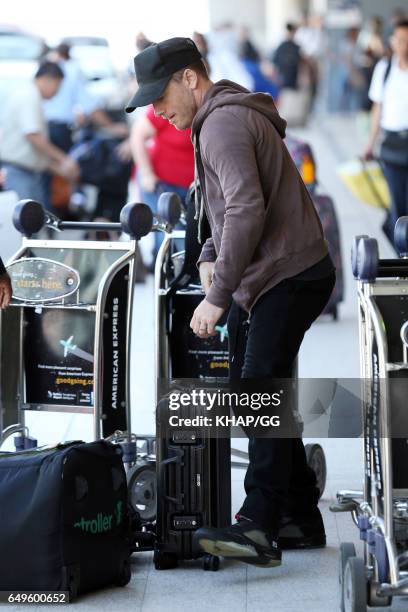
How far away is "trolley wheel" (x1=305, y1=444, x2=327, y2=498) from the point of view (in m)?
5.80

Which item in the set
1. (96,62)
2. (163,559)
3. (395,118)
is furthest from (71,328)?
(96,62)

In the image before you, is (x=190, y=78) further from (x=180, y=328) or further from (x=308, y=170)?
(x=308, y=170)

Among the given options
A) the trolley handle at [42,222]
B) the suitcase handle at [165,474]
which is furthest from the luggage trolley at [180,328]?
the suitcase handle at [165,474]

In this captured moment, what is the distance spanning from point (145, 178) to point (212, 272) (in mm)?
4801

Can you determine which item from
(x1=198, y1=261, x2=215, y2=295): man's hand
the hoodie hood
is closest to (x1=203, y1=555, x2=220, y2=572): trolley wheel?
(x1=198, y1=261, x2=215, y2=295): man's hand

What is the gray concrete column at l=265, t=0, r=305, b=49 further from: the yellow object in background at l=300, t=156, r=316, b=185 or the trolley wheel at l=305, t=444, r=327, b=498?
the trolley wheel at l=305, t=444, r=327, b=498

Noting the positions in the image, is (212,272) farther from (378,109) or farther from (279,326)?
(378,109)

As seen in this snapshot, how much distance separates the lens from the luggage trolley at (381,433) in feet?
13.9

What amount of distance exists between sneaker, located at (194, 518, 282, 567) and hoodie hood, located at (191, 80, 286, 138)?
1303mm

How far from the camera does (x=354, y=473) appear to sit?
6.36 meters

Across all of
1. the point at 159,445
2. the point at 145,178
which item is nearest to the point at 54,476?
the point at 159,445

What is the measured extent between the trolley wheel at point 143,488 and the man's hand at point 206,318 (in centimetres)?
105

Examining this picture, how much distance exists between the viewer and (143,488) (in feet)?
18.4

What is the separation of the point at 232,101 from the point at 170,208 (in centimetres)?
136
